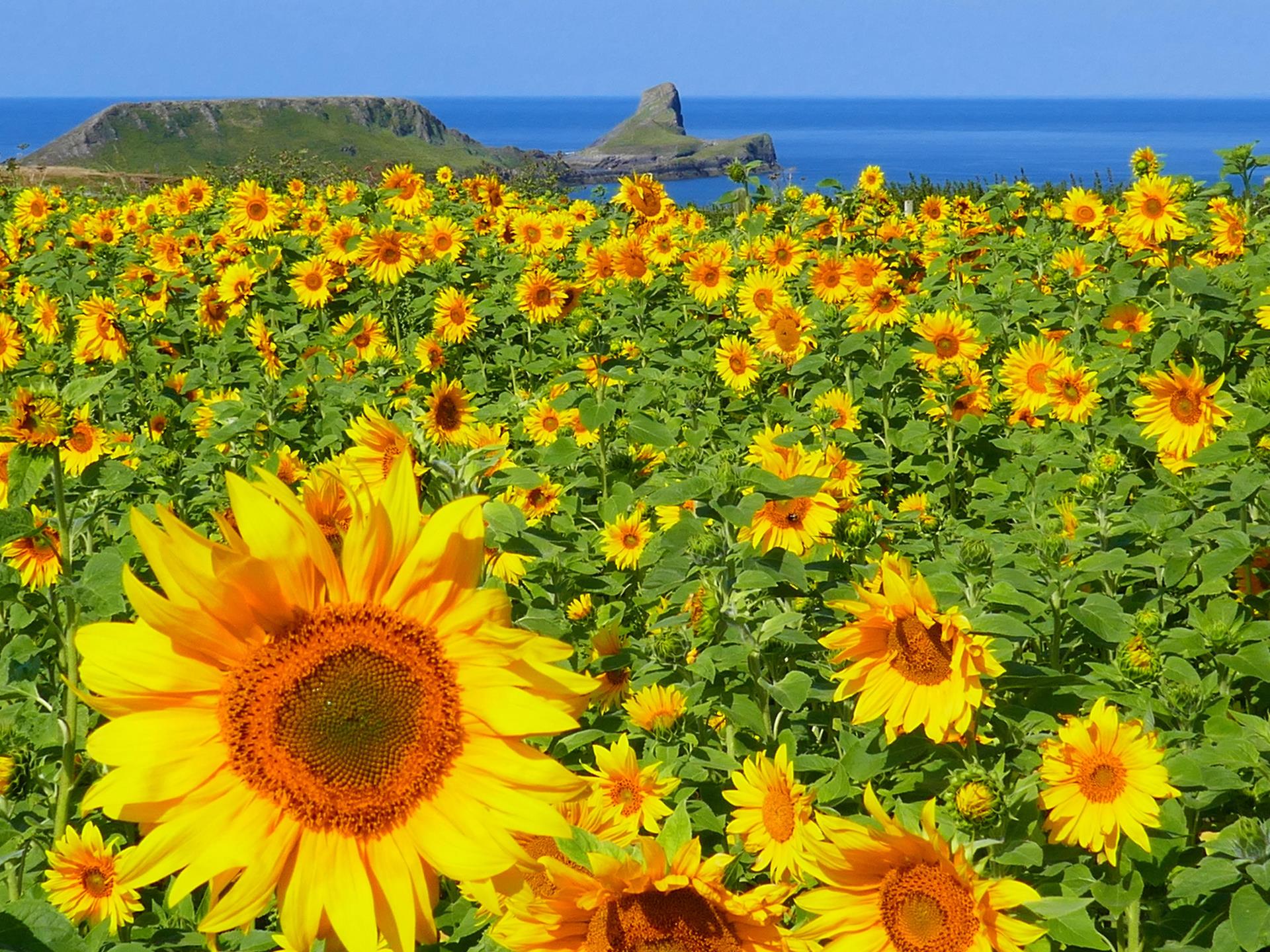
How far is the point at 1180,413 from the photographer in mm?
3975

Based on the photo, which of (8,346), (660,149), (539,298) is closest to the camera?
(8,346)

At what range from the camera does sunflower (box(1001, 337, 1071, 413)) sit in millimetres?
5195

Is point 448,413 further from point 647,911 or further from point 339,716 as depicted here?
point 339,716

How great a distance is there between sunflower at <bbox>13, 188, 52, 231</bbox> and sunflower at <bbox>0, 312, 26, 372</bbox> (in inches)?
155

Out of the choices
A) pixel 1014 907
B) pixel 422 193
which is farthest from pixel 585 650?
pixel 422 193

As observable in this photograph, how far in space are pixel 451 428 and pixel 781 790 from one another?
1929mm

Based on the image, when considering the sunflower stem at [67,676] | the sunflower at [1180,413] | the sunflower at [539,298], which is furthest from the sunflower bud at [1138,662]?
the sunflower at [539,298]

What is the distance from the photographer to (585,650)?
10.9 feet

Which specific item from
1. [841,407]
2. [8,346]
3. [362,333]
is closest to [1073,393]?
[841,407]

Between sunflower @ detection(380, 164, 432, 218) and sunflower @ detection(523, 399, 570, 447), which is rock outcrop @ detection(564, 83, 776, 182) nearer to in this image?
sunflower @ detection(380, 164, 432, 218)

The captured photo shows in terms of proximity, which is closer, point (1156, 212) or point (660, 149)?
point (1156, 212)

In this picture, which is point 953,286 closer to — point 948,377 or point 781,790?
point 948,377

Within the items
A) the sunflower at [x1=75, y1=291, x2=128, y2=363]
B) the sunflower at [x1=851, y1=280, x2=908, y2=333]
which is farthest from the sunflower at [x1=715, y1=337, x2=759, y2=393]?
the sunflower at [x1=75, y1=291, x2=128, y2=363]

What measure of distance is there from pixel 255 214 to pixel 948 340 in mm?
5816
